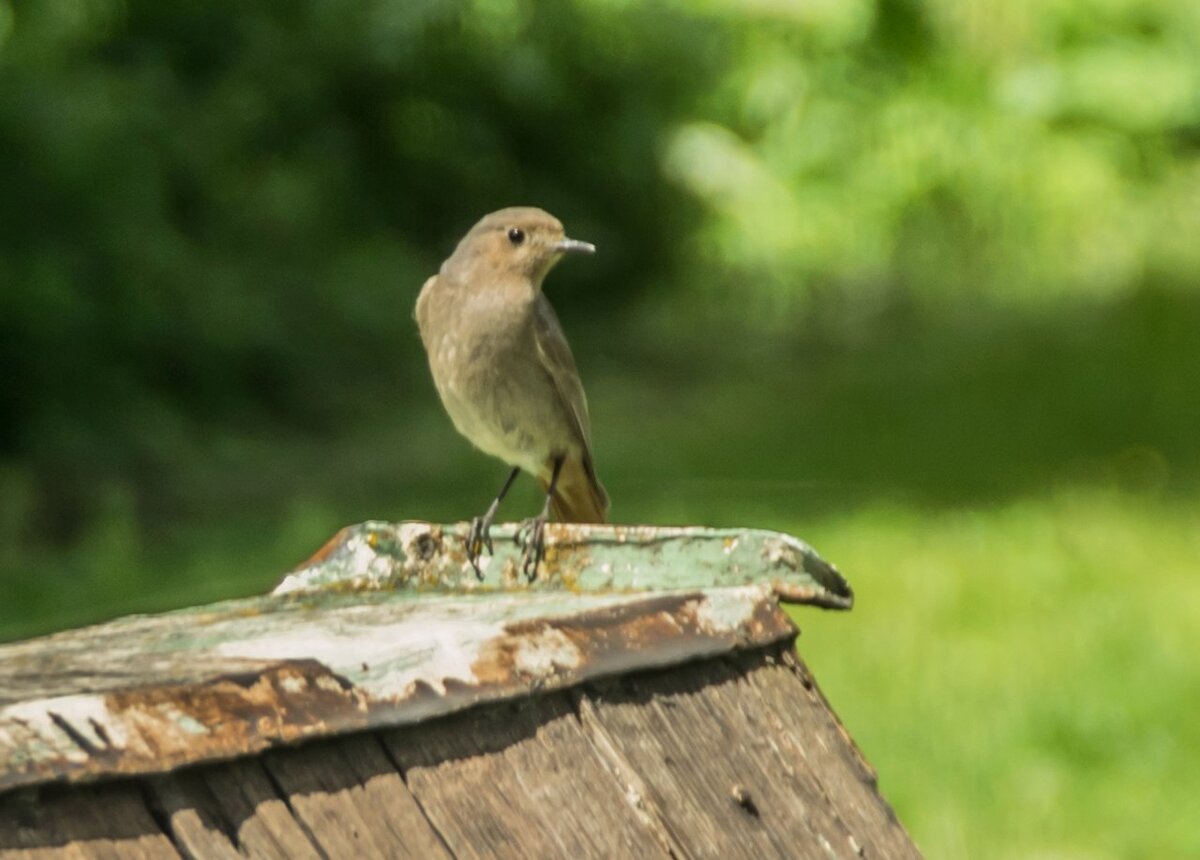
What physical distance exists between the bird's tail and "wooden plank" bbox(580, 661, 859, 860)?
2.42 meters

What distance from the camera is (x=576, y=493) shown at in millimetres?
4988

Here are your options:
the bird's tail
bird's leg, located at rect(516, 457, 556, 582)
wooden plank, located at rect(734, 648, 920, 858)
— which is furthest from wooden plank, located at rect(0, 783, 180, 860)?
the bird's tail

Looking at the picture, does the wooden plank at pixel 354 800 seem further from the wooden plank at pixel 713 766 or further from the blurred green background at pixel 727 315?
the blurred green background at pixel 727 315

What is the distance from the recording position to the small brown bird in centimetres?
473

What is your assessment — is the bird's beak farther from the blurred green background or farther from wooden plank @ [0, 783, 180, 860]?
wooden plank @ [0, 783, 180, 860]

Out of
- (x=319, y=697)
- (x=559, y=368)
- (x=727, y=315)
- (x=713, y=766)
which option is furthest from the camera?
(x=727, y=315)

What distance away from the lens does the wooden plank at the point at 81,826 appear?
1709 millimetres

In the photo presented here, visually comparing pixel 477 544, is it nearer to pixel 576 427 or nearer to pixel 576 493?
pixel 576 427

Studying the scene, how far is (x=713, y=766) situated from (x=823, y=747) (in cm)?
22

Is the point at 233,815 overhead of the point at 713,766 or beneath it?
beneath

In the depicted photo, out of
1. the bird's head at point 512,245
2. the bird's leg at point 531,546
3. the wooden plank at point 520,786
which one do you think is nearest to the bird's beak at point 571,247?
the bird's head at point 512,245

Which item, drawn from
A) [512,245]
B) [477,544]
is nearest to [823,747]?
[477,544]

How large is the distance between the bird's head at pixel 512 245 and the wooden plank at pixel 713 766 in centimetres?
236

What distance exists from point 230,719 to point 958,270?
1366cm
